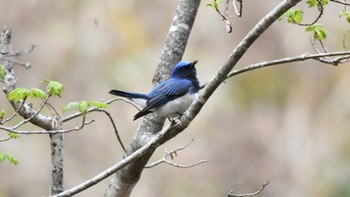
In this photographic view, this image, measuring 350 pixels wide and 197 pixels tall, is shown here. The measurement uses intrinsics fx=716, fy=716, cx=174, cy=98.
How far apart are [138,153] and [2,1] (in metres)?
10.0

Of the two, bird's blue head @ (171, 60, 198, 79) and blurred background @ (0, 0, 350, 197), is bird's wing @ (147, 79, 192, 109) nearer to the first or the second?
bird's blue head @ (171, 60, 198, 79)

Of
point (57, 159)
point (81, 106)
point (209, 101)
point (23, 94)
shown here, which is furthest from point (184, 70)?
point (209, 101)

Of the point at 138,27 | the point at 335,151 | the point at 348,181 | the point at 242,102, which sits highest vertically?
the point at 138,27

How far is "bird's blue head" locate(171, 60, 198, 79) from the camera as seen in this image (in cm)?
519

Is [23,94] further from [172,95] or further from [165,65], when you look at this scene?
[172,95]

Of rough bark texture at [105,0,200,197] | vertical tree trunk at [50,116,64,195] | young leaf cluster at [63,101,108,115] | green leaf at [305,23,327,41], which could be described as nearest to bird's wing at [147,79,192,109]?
rough bark texture at [105,0,200,197]

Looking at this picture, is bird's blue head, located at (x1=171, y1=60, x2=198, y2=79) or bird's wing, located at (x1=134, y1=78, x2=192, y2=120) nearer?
bird's wing, located at (x1=134, y1=78, x2=192, y2=120)

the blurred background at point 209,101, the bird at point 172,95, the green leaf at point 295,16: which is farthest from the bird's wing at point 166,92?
the blurred background at point 209,101

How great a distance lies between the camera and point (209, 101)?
42.7ft

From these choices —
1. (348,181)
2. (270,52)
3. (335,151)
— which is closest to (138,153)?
(348,181)

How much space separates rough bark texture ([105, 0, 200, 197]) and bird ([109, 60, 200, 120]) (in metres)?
0.11

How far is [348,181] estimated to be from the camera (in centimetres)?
1102

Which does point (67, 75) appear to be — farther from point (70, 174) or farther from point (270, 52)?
point (270, 52)

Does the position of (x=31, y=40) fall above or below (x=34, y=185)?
above
